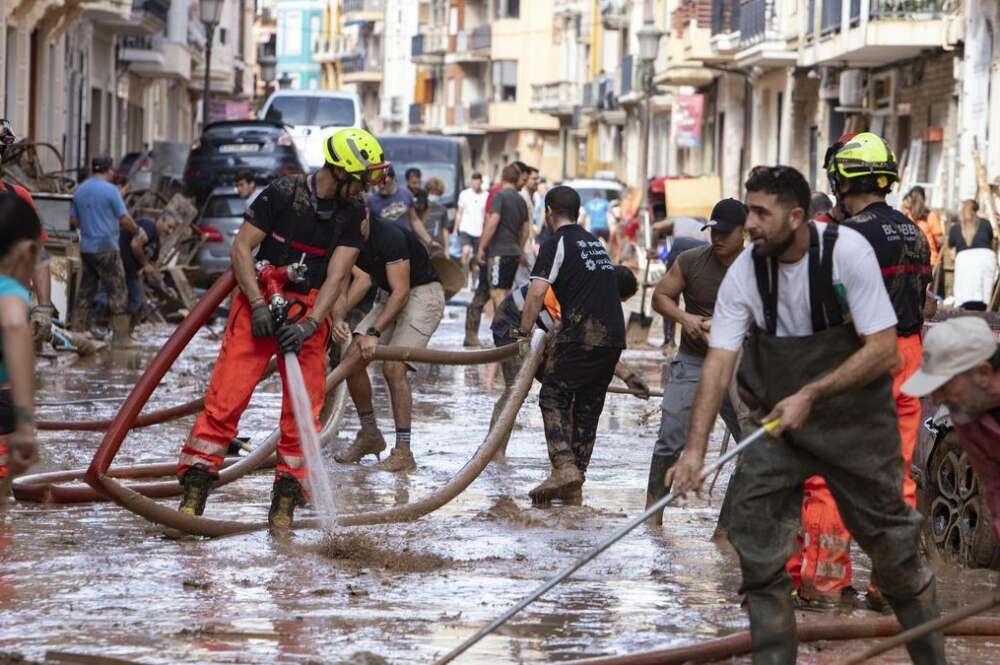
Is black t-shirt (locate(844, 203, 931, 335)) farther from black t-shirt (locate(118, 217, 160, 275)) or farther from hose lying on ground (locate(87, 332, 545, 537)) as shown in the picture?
black t-shirt (locate(118, 217, 160, 275))

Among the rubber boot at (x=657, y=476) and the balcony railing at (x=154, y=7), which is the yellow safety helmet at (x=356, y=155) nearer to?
the rubber boot at (x=657, y=476)

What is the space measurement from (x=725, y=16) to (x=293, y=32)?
86915 millimetres

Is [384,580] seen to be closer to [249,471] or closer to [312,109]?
[249,471]

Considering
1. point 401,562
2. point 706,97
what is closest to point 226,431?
point 401,562

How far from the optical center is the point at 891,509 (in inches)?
249

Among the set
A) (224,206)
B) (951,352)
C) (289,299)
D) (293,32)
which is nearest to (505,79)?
(293,32)

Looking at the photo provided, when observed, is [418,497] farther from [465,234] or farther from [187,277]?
[465,234]

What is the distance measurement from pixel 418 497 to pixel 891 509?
4602mm

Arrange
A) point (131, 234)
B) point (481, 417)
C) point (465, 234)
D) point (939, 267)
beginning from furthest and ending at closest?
point (465, 234) → point (939, 267) → point (131, 234) → point (481, 417)

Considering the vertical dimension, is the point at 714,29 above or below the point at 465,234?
above

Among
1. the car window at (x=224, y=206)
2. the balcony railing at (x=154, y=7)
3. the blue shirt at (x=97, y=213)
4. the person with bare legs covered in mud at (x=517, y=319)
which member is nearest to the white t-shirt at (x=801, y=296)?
the person with bare legs covered in mud at (x=517, y=319)

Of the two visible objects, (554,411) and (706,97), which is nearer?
(554,411)

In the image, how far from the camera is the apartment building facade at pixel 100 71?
30.9m

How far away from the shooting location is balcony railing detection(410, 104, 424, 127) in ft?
312
